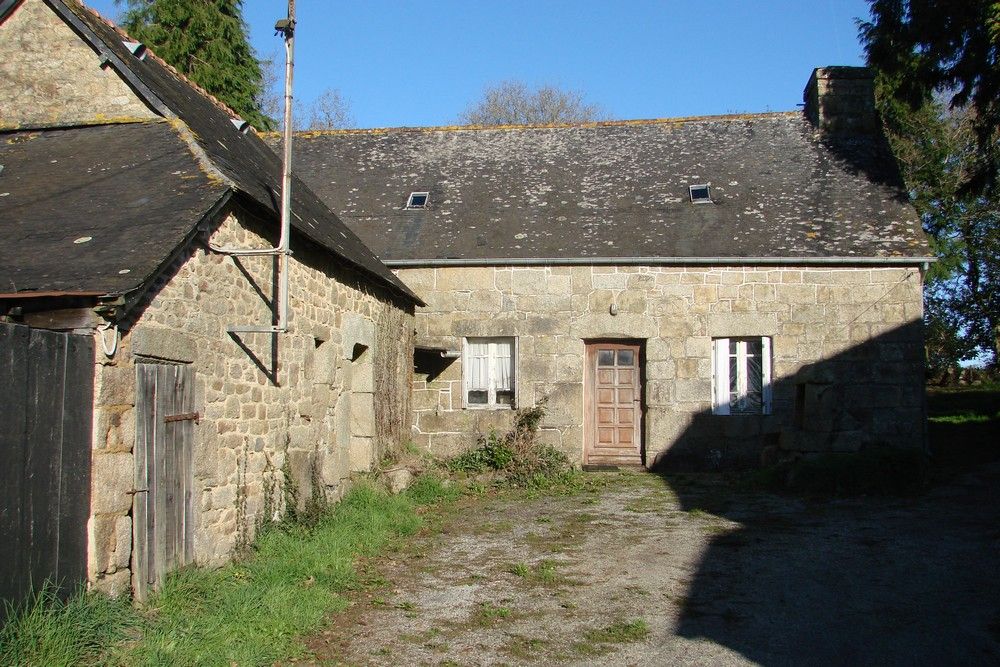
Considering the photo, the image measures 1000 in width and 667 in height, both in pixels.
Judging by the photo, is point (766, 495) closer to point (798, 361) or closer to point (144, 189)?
point (798, 361)

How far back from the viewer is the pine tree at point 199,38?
20312mm

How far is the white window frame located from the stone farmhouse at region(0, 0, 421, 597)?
5.36 m

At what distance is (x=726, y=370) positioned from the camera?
13008 millimetres

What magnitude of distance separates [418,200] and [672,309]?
4.78 m

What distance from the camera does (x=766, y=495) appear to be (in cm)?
1070

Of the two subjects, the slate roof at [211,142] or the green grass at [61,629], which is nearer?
the green grass at [61,629]

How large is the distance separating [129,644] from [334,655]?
46.3 inches

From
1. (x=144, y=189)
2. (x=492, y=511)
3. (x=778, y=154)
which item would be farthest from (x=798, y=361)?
(x=144, y=189)

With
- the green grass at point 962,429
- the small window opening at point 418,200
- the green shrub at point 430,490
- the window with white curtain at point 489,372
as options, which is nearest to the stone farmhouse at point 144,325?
the green shrub at point 430,490

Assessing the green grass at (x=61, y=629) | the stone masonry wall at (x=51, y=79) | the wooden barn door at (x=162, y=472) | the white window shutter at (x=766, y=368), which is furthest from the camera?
the white window shutter at (x=766, y=368)

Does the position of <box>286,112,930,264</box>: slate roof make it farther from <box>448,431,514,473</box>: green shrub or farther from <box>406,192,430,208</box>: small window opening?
<box>448,431,514,473</box>: green shrub

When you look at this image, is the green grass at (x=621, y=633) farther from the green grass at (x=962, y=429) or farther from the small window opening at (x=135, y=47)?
the green grass at (x=962, y=429)

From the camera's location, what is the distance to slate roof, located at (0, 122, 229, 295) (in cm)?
562

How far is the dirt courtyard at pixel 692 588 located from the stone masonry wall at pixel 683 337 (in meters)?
2.54
